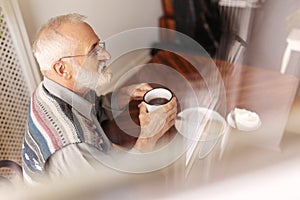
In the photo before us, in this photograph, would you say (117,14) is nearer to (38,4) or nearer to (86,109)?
(38,4)

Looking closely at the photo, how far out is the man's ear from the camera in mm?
707

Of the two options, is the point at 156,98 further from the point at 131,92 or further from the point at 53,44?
the point at 53,44

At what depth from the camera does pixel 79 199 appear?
490 millimetres

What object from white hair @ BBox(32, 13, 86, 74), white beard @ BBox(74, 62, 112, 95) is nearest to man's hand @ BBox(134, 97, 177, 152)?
white beard @ BBox(74, 62, 112, 95)

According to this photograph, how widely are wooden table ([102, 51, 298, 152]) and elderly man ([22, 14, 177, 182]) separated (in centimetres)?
7

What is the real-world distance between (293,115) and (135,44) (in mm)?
388

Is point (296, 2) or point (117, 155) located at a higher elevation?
point (296, 2)

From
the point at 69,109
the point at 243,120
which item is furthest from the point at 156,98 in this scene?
the point at 243,120

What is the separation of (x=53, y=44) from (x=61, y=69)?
0.19 feet

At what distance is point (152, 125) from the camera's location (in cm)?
74

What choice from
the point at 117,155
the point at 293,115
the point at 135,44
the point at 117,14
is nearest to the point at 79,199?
the point at 117,155

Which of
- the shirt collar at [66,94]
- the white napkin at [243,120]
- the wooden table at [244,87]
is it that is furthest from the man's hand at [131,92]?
the white napkin at [243,120]

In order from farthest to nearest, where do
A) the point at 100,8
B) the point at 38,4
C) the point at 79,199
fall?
the point at 100,8
the point at 38,4
the point at 79,199

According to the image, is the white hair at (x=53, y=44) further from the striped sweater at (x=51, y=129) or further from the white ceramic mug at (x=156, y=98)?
the white ceramic mug at (x=156, y=98)
